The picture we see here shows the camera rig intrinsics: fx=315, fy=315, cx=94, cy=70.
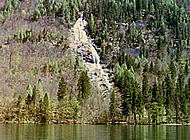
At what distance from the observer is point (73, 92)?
534 feet

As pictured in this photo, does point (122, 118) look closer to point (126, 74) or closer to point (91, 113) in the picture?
point (91, 113)

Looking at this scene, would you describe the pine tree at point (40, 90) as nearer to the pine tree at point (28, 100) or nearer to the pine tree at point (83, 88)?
the pine tree at point (28, 100)

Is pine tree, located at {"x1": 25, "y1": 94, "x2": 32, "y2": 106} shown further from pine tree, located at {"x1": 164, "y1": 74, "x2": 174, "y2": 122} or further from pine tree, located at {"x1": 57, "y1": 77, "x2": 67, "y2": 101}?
pine tree, located at {"x1": 164, "y1": 74, "x2": 174, "y2": 122}

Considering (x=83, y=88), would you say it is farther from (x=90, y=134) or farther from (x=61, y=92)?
(x=90, y=134)

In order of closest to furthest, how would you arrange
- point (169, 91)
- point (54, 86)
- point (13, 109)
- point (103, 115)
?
point (103, 115)
point (13, 109)
point (169, 91)
point (54, 86)

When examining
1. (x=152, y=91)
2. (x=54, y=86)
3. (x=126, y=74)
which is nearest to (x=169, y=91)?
(x=152, y=91)

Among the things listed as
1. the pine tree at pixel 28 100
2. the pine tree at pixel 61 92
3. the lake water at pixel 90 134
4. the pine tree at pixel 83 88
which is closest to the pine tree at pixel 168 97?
the pine tree at pixel 83 88

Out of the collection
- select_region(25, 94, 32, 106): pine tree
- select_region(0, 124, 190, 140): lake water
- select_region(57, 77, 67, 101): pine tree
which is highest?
select_region(57, 77, 67, 101): pine tree

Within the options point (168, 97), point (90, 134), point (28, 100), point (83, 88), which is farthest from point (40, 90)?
point (90, 134)

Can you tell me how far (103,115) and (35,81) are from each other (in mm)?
58517

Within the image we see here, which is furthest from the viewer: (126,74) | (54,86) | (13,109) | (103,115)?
(126,74)

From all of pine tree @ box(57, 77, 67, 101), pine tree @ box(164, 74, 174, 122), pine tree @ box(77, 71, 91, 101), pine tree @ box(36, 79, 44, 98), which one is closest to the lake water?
pine tree @ box(164, 74, 174, 122)

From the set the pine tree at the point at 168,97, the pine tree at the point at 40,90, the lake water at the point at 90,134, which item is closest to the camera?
the lake water at the point at 90,134

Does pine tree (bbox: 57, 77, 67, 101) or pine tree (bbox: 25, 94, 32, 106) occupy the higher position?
pine tree (bbox: 57, 77, 67, 101)
